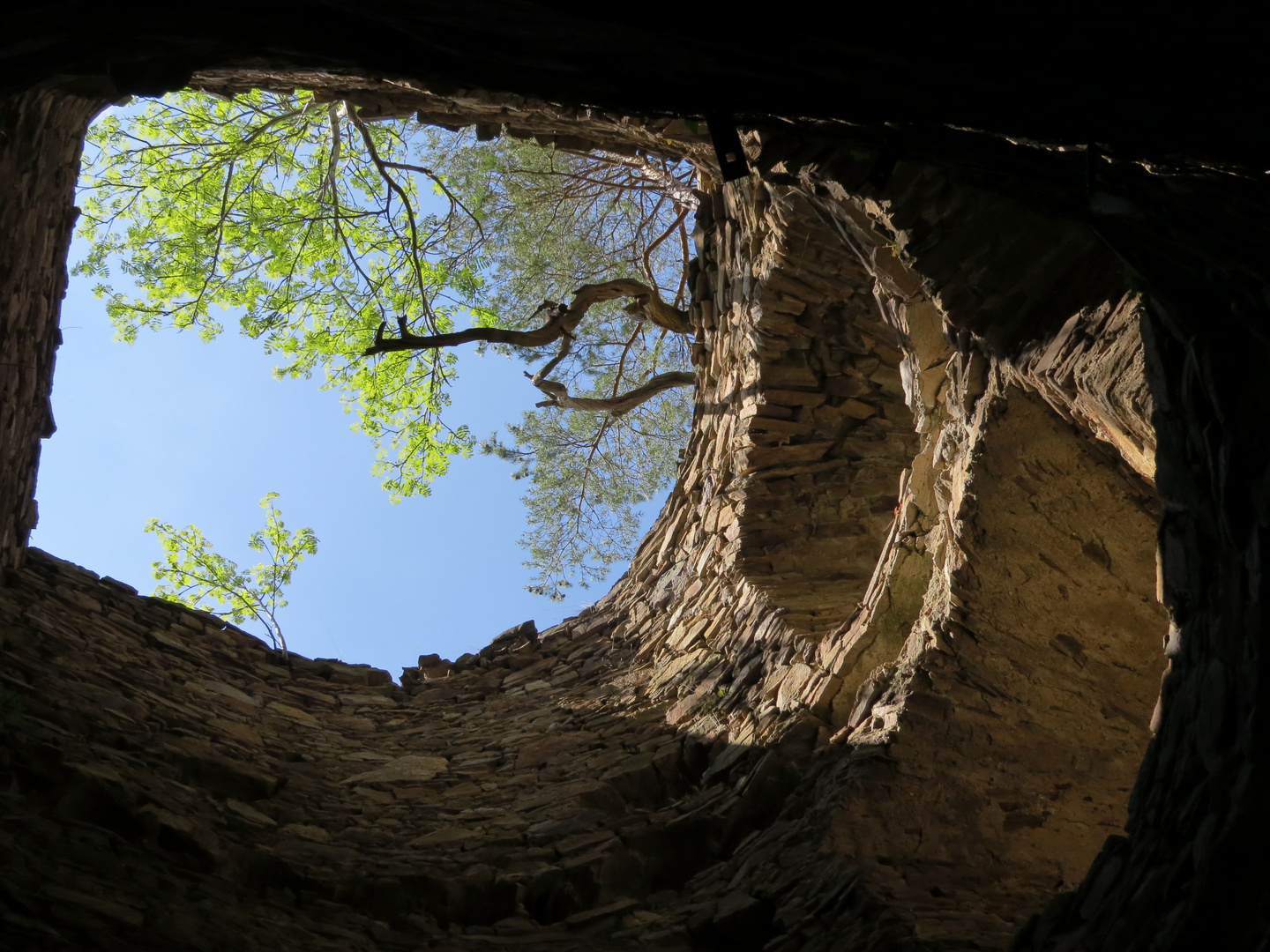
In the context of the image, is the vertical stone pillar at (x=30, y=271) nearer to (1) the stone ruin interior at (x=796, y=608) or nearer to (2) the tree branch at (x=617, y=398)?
(1) the stone ruin interior at (x=796, y=608)

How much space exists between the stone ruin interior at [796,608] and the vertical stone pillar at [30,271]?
50 millimetres

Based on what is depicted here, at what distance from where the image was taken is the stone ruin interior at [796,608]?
8.80 ft

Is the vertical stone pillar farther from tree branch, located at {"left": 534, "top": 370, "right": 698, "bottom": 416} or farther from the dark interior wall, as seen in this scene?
tree branch, located at {"left": 534, "top": 370, "right": 698, "bottom": 416}

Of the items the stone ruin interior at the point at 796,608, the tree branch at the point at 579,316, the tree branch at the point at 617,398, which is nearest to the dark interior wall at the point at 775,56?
the stone ruin interior at the point at 796,608

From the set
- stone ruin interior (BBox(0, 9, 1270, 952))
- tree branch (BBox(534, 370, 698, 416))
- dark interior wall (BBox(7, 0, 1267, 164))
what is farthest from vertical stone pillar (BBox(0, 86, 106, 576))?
tree branch (BBox(534, 370, 698, 416))

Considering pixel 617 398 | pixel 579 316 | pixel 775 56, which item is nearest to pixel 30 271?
pixel 579 316

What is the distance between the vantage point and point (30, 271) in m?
6.58

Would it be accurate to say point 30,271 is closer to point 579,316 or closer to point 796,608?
point 579,316

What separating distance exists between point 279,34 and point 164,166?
9.49m

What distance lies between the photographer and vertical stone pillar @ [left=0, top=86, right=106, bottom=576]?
19.4 feet

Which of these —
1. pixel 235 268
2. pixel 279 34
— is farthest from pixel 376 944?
pixel 235 268

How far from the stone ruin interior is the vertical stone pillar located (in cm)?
5

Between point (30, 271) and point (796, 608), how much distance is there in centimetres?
533

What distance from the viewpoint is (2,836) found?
3.85m
